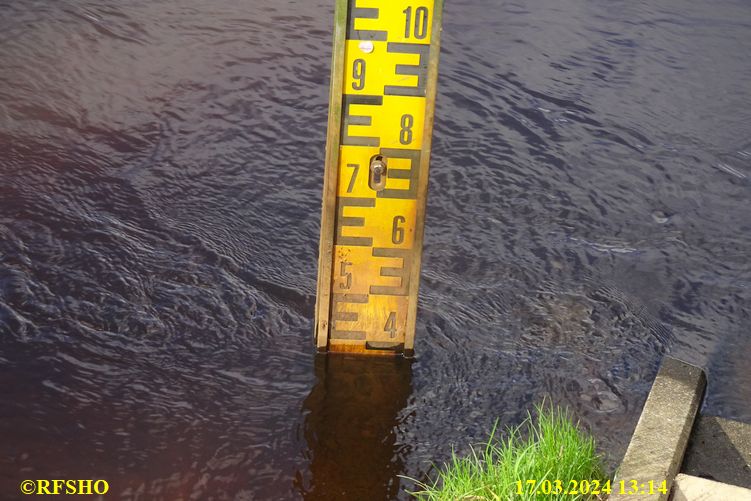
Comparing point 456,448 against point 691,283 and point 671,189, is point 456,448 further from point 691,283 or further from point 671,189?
point 671,189

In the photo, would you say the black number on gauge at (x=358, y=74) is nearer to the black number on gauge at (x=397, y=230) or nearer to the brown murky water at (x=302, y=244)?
the black number on gauge at (x=397, y=230)

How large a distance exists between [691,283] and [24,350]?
145 inches

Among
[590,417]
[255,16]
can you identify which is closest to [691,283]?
[590,417]

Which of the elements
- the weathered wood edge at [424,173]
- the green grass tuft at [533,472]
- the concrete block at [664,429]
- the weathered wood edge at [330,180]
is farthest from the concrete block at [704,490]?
the weathered wood edge at [330,180]

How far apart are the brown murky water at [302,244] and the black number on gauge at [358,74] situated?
1279 millimetres

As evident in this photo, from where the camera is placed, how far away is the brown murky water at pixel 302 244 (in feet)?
14.2

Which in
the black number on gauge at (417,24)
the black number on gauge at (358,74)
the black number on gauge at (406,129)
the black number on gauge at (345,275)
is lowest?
the black number on gauge at (345,275)

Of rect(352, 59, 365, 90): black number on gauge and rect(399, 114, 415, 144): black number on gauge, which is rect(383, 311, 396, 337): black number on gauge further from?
rect(352, 59, 365, 90): black number on gauge

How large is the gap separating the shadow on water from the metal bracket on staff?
0.43 feet

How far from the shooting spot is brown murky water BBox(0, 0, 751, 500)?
432 centimetres

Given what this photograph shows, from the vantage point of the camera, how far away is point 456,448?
4289mm

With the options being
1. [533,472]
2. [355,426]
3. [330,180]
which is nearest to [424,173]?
[330,180]

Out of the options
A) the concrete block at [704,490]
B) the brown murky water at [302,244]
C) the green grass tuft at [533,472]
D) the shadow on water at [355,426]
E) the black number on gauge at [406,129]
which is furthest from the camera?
the black number on gauge at [406,129]

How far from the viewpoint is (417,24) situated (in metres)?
4.41
